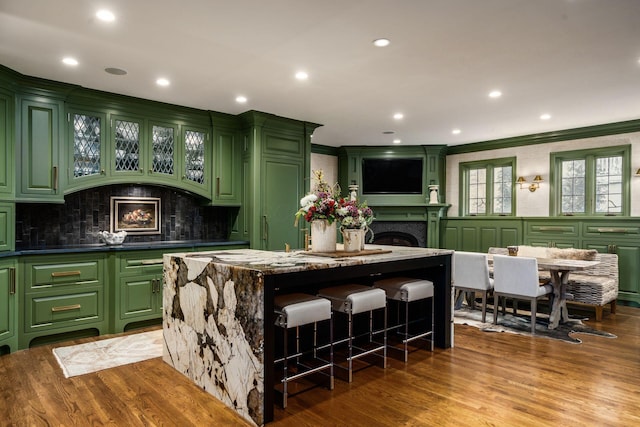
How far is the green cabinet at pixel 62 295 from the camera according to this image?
3.97m

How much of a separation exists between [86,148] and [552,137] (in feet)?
22.1

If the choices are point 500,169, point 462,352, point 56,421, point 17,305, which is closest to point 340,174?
point 500,169

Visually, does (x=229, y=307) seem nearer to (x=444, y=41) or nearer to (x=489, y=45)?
(x=444, y=41)

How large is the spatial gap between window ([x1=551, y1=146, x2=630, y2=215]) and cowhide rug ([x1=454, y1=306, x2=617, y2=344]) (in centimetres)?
Result: 224

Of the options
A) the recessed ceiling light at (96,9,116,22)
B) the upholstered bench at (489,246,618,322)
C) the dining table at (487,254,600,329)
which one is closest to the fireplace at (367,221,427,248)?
the upholstered bench at (489,246,618,322)

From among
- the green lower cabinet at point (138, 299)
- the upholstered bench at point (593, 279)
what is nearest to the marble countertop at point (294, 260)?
the green lower cabinet at point (138, 299)

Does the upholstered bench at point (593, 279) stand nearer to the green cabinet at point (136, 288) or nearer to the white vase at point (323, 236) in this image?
the white vase at point (323, 236)

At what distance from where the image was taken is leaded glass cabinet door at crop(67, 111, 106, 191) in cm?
442

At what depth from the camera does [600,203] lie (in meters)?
6.49

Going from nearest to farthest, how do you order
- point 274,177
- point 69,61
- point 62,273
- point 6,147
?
point 69,61 < point 6,147 < point 62,273 < point 274,177

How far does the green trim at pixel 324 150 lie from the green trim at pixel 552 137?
7.36 ft

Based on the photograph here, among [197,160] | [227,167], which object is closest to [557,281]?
[227,167]

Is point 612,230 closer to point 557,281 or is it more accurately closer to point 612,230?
point 612,230

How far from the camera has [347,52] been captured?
3.52m
